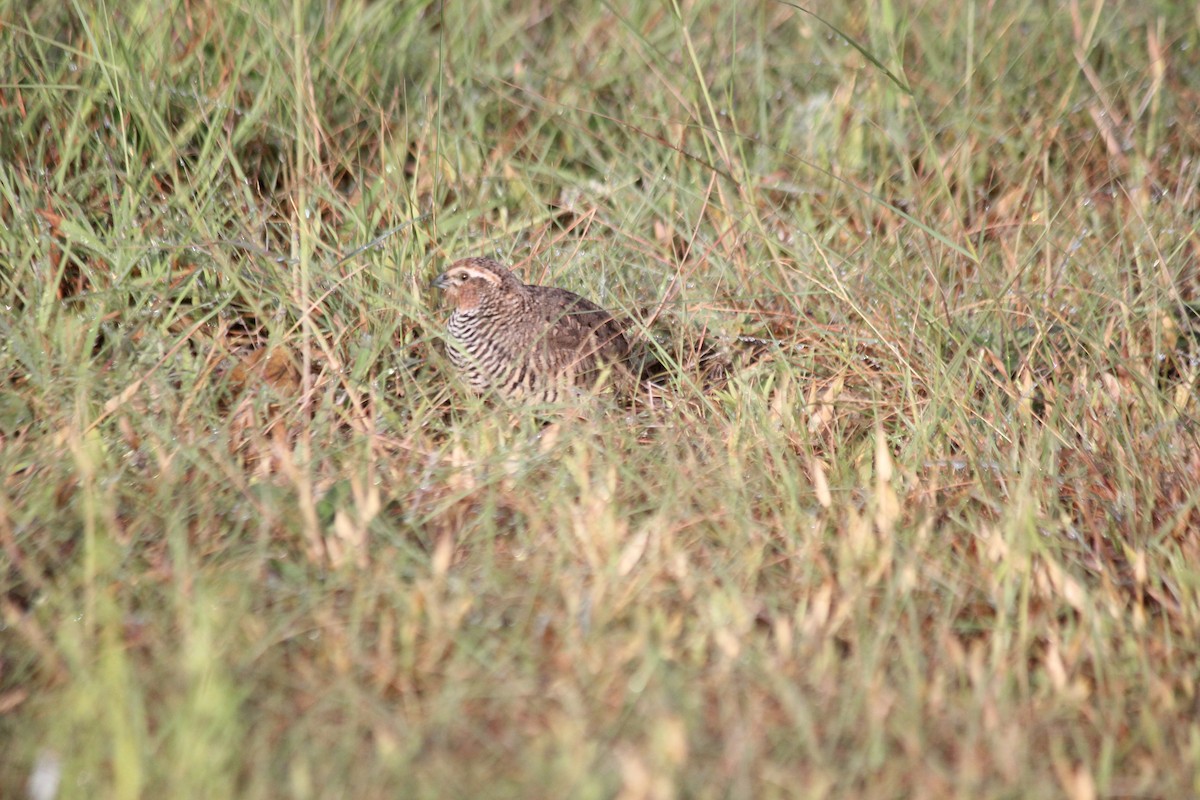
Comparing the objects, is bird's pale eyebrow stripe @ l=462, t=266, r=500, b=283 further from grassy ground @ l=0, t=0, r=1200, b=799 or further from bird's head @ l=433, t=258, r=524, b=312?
grassy ground @ l=0, t=0, r=1200, b=799

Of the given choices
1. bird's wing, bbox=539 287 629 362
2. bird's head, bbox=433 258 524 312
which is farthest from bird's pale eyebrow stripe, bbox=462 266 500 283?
bird's wing, bbox=539 287 629 362

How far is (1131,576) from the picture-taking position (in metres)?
3.24

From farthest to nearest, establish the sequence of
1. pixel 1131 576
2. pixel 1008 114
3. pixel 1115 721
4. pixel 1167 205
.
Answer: pixel 1008 114
pixel 1167 205
pixel 1131 576
pixel 1115 721

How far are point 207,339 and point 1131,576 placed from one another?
2406mm

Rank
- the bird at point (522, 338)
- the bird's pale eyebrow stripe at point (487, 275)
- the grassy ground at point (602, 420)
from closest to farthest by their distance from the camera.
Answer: the grassy ground at point (602, 420), the bird at point (522, 338), the bird's pale eyebrow stripe at point (487, 275)

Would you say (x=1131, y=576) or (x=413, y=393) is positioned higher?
(x=1131, y=576)

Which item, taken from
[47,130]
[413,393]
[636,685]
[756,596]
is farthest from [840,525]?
[47,130]

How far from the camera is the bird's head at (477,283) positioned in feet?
14.0

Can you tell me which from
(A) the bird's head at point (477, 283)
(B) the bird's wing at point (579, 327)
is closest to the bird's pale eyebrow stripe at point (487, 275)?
(A) the bird's head at point (477, 283)

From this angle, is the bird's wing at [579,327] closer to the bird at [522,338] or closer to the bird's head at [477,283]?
the bird at [522,338]

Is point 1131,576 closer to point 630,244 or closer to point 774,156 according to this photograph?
point 630,244

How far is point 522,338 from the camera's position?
4242mm

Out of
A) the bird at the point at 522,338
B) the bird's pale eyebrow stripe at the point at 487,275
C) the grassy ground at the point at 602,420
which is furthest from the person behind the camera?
the bird's pale eyebrow stripe at the point at 487,275

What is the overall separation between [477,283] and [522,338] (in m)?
0.23
